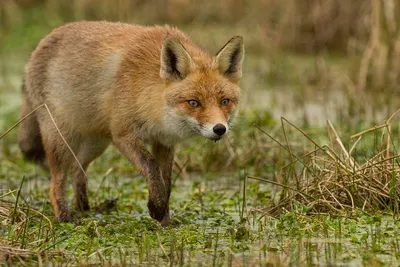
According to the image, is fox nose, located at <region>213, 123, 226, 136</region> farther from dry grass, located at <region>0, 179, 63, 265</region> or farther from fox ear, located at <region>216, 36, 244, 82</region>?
dry grass, located at <region>0, 179, 63, 265</region>

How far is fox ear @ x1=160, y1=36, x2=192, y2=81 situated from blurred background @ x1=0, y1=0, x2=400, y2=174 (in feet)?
8.79

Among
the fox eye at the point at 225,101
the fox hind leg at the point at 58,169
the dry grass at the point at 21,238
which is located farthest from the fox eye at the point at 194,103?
the fox hind leg at the point at 58,169

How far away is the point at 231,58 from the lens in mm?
6926

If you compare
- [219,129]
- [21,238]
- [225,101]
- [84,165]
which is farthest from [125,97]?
[21,238]

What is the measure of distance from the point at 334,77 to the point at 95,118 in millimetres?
6776

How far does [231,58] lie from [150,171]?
119 cm

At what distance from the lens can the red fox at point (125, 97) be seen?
6.66 meters

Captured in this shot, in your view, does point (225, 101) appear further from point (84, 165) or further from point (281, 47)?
point (281, 47)

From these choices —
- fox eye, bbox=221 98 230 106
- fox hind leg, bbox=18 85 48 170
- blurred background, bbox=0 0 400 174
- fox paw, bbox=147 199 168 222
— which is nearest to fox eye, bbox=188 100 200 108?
fox eye, bbox=221 98 230 106

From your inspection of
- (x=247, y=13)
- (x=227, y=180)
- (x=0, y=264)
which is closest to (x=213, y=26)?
(x=247, y=13)

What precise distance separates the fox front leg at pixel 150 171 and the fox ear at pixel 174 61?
0.64 m

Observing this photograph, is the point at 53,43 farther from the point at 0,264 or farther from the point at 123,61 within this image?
the point at 0,264

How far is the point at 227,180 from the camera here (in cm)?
901

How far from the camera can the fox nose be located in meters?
6.23
